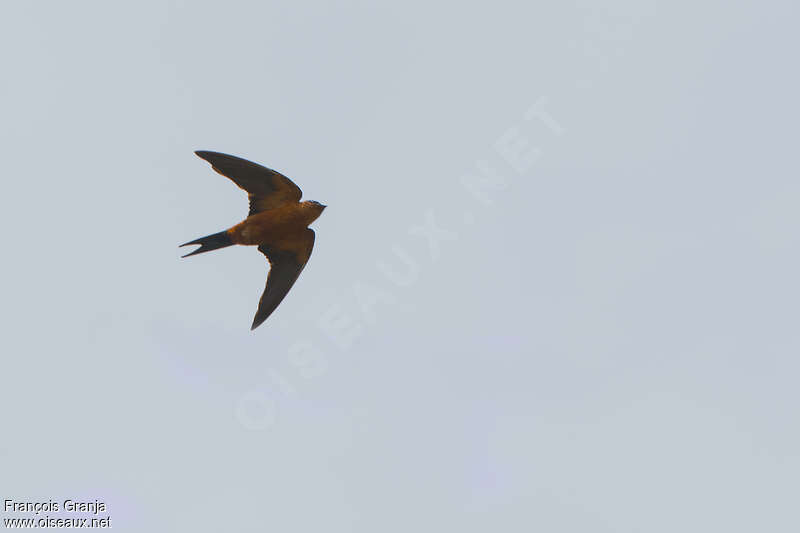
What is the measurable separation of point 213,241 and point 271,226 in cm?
151

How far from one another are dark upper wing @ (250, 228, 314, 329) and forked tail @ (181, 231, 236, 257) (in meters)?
1.46

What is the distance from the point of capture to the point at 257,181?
18484mm

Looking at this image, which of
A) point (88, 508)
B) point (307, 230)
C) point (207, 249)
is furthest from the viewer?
point (88, 508)

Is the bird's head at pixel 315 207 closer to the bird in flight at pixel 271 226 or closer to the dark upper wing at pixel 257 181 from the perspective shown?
the bird in flight at pixel 271 226

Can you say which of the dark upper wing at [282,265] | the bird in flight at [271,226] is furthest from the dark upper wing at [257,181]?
the dark upper wing at [282,265]

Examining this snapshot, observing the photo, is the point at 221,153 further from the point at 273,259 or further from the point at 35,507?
the point at 35,507

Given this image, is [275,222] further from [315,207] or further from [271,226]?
[315,207]

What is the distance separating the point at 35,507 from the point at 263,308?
8274 mm

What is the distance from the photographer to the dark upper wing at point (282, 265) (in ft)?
63.0

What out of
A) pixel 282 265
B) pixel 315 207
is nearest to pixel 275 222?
pixel 315 207

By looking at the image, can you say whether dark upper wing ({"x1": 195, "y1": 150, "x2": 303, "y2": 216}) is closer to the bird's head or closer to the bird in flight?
the bird in flight

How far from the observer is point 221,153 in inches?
717

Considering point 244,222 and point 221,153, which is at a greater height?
point 221,153

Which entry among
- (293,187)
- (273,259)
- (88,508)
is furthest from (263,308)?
(88,508)
